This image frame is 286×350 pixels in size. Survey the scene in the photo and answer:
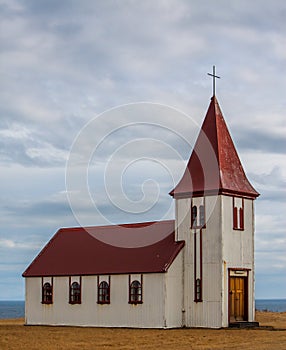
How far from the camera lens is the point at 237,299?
148 ft

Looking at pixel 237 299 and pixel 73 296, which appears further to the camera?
pixel 73 296

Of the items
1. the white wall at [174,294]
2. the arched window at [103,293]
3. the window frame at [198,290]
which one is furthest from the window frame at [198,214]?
the arched window at [103,293]

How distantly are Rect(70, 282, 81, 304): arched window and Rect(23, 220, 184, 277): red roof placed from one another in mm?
743

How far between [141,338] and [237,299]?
8705 millimetres

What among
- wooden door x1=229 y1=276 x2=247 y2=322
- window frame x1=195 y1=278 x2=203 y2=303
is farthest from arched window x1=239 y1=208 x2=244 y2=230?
window frame x1=195 y1=278 x2=203 y2=303

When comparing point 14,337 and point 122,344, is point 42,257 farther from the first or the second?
point 122,344

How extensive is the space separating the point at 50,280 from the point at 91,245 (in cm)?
326

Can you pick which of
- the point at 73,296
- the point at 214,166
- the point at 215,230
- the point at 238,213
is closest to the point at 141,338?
the point at 215,230

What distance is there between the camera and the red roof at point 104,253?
4594cm

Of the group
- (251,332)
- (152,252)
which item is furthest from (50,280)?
(251,332)

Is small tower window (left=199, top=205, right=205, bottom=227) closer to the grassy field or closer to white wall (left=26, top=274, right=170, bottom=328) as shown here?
white wall (left=26, top=274, right=170, bottom=328)

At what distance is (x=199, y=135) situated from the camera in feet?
154

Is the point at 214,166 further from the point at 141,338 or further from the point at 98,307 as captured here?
the point at 141,338

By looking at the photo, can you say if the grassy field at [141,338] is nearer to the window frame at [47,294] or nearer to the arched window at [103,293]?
the arched window at [103,293]
